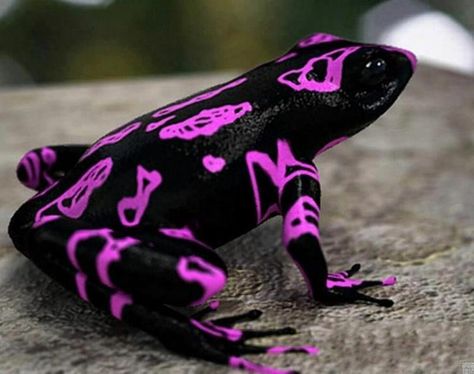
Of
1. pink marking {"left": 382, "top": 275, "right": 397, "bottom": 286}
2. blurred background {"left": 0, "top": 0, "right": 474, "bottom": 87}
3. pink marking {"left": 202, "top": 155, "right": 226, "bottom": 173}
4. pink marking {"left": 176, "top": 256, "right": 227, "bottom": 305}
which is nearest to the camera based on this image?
pink marking {"left": 176, "top": 256, "right": 227, "bottom": 305}

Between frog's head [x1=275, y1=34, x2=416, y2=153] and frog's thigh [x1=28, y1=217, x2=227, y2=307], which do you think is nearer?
frog's thigh [x1=28, y1=217, x2=227, y2=307]

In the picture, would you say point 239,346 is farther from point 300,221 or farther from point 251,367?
point 300,221

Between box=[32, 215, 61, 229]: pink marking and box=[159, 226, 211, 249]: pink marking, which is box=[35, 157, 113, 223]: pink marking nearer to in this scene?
box=[32, 215, 61, 229]: pink marking

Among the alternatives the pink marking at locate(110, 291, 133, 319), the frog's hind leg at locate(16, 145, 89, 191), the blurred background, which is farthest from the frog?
the blurred background

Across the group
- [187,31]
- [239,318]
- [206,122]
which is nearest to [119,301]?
[239,318]

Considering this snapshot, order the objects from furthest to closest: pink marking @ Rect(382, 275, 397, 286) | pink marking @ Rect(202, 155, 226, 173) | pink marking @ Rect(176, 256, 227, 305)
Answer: pink marking @ Rect(382, 275, 397, 286) < pink marking @ Rect(202, 155, 226, 173) < pink marking @ Rect(176, 256, 227, 305)

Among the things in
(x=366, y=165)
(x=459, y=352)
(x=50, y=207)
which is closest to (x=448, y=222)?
(x=366, y=165)

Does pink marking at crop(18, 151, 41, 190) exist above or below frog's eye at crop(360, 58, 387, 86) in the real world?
below

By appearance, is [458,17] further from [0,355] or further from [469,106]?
[0,355]
